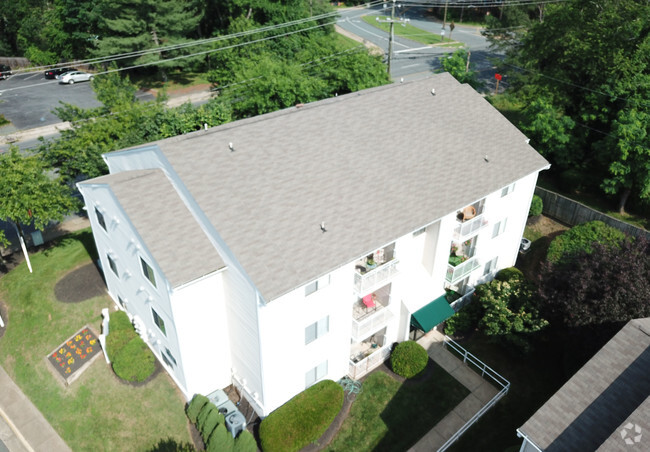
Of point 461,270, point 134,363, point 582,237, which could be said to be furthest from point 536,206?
point 134,363

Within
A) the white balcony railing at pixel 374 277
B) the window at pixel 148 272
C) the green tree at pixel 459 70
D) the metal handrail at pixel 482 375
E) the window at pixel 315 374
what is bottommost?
the metal handrail at pixel 482 375

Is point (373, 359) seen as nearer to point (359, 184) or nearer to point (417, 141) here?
point (359, 184)

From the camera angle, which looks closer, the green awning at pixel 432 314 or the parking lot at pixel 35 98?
the green awning at pixel 432 314

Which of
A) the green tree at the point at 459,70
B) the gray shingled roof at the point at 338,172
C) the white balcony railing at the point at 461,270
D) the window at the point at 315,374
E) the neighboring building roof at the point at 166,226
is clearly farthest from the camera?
Result: the green tree at the point at 459,70

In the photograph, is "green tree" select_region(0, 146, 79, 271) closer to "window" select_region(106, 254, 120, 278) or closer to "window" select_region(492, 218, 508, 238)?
"window" select_region(106, 254, 120, 278)

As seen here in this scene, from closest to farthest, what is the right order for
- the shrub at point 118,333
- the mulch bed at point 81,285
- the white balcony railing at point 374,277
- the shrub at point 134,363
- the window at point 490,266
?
the white balcony railing at point 374,277, the shrub at point 134,363, the shrub at point 118,333, the mulch bed at point 81,285, the window at point 490,266

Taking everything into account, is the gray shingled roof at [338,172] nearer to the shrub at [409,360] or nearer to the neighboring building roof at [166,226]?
the neighboring building roof at [166,226]

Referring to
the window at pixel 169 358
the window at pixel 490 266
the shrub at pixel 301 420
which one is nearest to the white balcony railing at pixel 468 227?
the window at pixel 490 266

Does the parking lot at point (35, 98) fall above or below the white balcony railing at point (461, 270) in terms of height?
below
